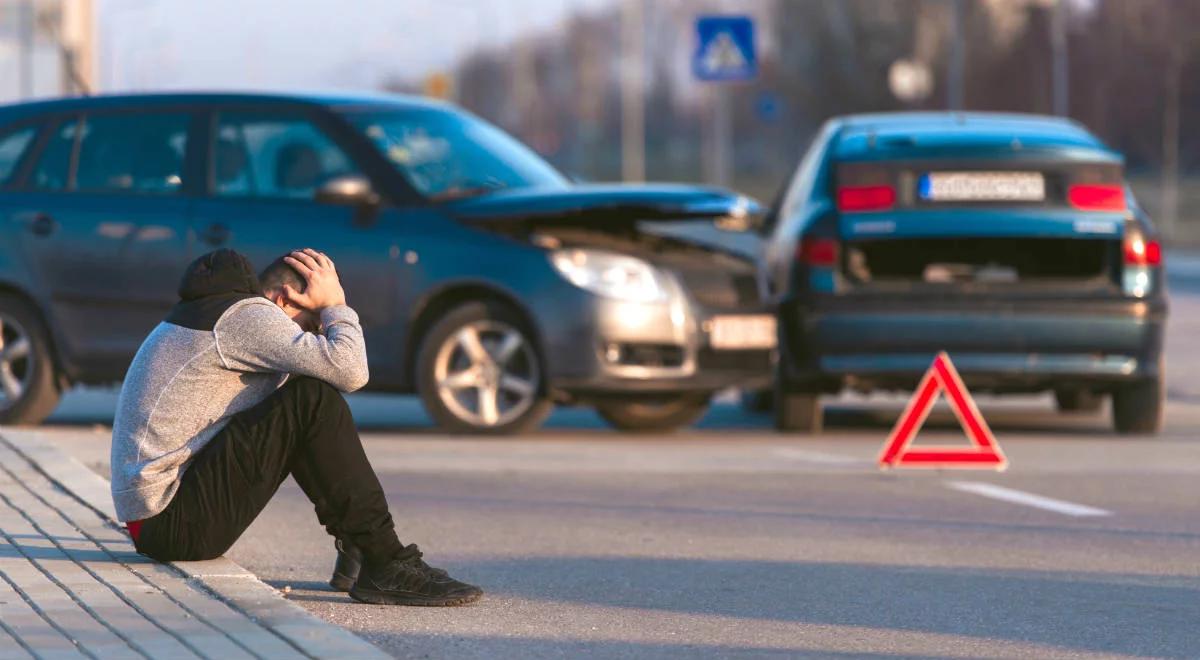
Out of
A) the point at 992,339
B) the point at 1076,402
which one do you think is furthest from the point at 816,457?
the point at 1076,402

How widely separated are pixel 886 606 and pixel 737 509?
7.78 ft

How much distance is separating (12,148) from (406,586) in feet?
21.7

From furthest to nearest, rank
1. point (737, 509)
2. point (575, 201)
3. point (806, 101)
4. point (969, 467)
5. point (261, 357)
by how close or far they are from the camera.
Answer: point (806, 101), point (575, 201), point (969, 467), point (737, 509), point (261, 357)

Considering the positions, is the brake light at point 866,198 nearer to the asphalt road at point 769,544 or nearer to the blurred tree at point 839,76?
the asphalt road at point 769,544

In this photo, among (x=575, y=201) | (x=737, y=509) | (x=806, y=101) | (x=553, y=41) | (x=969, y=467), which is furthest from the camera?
(x=553, y=41)

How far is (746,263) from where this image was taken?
39.6 feet

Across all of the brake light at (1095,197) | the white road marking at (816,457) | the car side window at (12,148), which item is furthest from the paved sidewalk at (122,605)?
the brake light at (1095,197)

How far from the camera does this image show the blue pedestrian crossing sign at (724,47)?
26.8m

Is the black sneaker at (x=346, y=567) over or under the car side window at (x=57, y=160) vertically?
under

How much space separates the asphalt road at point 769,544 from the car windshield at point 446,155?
4.19 ft

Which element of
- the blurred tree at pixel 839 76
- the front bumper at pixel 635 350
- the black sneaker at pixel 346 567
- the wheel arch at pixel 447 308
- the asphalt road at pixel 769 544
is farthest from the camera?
the blurred tree at pixel 839 76

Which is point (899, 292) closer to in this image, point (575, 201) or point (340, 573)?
point (575, 201)

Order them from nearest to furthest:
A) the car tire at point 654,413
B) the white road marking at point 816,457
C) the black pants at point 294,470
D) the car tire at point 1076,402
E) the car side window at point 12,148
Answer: the black pants at point 294,470 < the white road marking at point 816,457 < the car side window at point 12,148 < the car tire at point 654,413 < the car tire at point 1076,402

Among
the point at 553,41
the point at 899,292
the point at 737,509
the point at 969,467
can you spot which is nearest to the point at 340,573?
the point at 737,509
